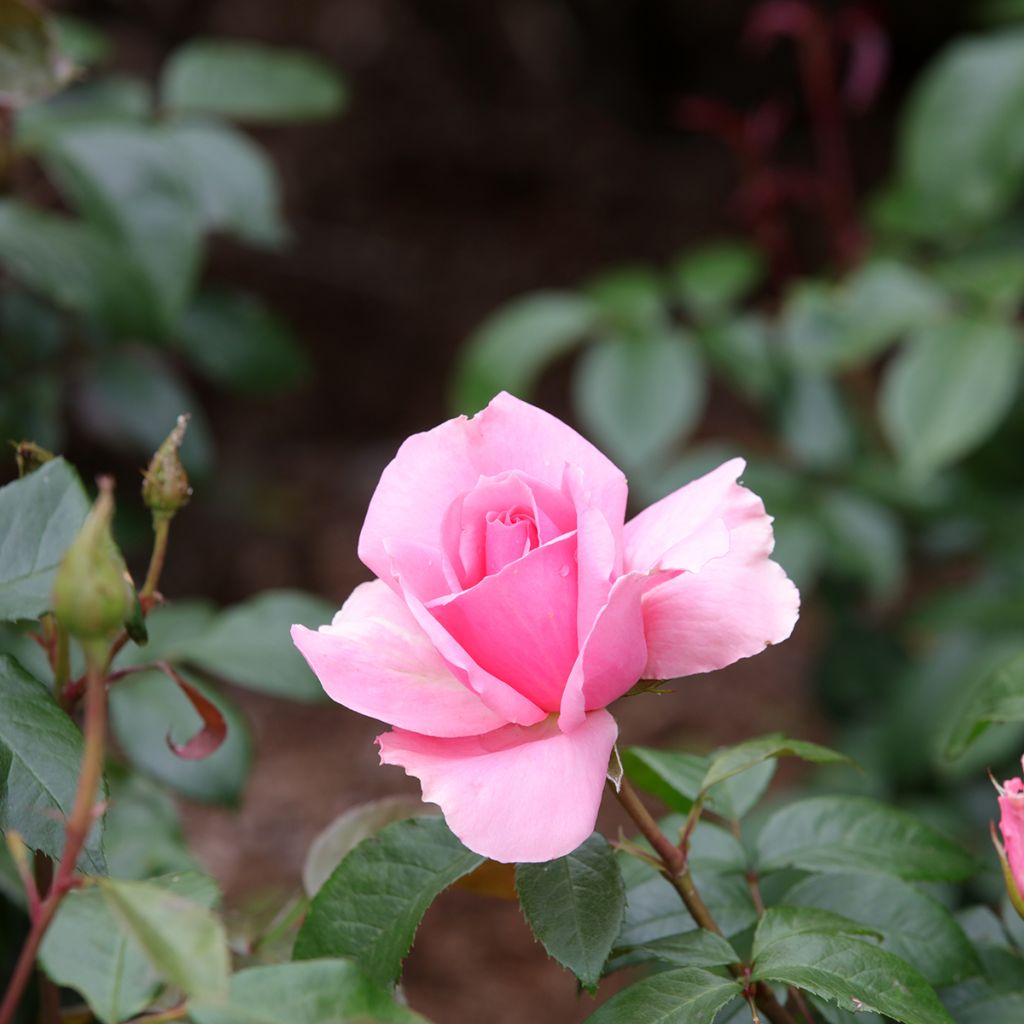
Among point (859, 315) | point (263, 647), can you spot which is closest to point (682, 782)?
point (263, 647)

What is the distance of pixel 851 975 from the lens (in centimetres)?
46

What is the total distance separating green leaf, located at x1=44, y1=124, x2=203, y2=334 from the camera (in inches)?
41.4

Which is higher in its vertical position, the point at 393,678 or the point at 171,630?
the point at 393,678

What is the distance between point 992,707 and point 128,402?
0.95m

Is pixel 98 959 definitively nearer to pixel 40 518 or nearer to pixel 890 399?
pixel 40 518

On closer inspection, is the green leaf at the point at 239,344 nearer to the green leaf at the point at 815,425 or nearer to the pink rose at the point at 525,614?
the green leaf at the point at 815,425

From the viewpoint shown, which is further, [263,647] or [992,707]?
[263,647]

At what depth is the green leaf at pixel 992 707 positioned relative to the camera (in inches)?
22.2

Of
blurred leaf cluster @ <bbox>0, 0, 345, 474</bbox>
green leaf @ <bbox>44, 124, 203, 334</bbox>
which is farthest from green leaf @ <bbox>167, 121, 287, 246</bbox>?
green leaf @ <bbox>44, 124, 203, 334</bbox>

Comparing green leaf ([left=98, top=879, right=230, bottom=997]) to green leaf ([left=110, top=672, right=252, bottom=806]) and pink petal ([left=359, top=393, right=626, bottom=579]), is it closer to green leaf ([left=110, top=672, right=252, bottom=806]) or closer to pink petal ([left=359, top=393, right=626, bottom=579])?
pink petal ([left=359, top=393, right=626, bottom=579])

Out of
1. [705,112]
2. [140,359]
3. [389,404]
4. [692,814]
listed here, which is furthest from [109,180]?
[389,404]

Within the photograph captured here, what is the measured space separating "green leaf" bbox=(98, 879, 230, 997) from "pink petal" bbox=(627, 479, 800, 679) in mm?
195

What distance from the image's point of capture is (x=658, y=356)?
135 cm

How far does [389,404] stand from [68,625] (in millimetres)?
2079
